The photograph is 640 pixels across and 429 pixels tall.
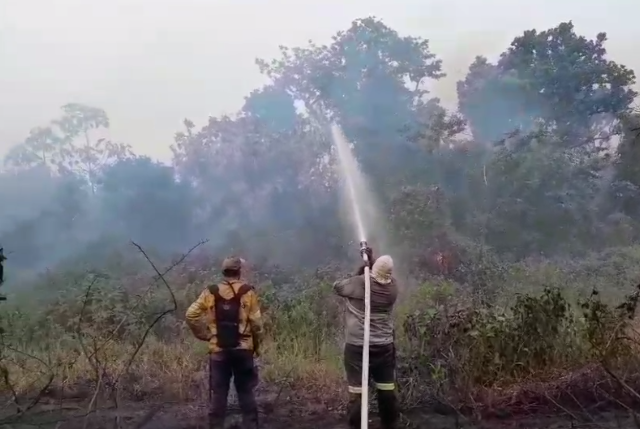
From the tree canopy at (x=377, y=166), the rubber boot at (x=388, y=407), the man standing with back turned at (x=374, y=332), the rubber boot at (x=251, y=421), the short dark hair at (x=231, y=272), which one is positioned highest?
the tree canopy at (x=377, y=166)

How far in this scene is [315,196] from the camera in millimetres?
13398

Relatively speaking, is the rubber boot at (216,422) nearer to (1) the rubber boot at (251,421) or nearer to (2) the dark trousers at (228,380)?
(2) the dark trousers at (228,380)

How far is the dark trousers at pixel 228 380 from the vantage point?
5410 mm

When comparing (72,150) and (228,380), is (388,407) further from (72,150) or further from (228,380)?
(72,150)

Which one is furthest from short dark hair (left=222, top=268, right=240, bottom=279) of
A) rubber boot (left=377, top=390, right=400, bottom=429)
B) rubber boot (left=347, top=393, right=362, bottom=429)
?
rubber boot (left=377, top=390, right=400, bottom=429)

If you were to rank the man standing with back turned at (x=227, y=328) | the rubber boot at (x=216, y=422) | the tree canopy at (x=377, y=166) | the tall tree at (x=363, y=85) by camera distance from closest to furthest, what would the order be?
the man standing with back turned at (x=227, y=328) < the rubber boot at (x=216, y=422) < the tree canopy at (x=377, y=166) < the tall tree at (x=363, y=85)

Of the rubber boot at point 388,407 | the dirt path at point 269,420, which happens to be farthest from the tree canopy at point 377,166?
the rubber boot at point 388,407

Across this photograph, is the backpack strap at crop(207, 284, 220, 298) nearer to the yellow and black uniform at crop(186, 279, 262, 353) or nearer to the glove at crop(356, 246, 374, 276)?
the yellow and black uniform at crop(186, 279, 262, 353)

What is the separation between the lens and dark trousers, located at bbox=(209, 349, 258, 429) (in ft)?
17.7

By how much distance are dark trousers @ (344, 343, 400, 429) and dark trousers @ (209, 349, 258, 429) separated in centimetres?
81

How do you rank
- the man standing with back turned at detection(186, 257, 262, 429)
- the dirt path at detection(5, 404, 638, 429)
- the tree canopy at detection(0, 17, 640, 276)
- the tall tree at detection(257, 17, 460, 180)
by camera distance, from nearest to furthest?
the man standing with back turned at detection(186, 257, 262, 429), the dirt path at detection(5, 404, 638, 429), the tree canopy at detection(0, 17, 640, 276), the tall tree at detection(257, 17, 460, 180)

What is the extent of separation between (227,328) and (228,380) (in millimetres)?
475

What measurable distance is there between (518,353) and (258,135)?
Answer: 27.5 ft

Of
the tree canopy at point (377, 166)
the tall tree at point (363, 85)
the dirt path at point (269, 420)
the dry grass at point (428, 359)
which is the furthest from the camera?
the tall tree at point (363, 85)
